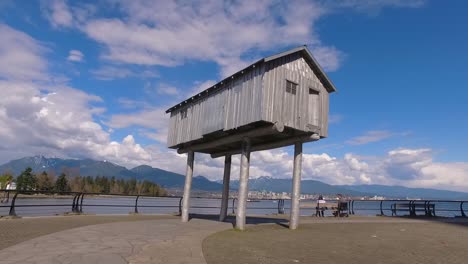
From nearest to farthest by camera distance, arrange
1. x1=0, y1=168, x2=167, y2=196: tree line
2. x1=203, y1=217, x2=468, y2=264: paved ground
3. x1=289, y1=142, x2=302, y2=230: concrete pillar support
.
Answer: x1=203, y1=217, x2=468, y2=264: paved ground → x1=289, y1=142, x2=302, y2=230: concrete pillar support → x1=0, y1=168, x2=167, y2=196: tree line

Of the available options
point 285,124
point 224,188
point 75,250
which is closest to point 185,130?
point 224,188

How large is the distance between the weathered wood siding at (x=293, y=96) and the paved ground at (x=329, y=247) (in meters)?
4.36

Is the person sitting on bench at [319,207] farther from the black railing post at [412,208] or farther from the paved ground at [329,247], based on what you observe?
the paved ground at [329,247]

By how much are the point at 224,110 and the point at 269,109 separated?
113 inches

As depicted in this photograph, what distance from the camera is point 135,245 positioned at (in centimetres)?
935

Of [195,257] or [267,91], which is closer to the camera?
[195,257]

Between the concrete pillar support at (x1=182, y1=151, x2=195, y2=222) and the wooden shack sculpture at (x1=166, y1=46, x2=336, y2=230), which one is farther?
the concrete pillar support at (x1=182, y1=151, x2=195, y2=222)

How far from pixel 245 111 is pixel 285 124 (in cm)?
169

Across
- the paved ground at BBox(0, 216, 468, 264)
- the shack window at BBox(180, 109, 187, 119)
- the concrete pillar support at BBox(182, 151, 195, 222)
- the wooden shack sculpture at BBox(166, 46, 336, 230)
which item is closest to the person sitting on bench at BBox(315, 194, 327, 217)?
the wooden shack sculpture at BBox(166, 46, 336, 230)

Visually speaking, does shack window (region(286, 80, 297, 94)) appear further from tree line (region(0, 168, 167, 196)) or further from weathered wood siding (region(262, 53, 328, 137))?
tree line (region(0, 168, 167, 196))

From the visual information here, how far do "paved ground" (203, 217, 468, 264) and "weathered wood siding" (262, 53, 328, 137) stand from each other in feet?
14.3

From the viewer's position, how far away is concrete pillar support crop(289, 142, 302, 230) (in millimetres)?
14719

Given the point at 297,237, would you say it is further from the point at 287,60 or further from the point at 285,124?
the point at 287,60

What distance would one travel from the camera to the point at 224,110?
51.5 feet
